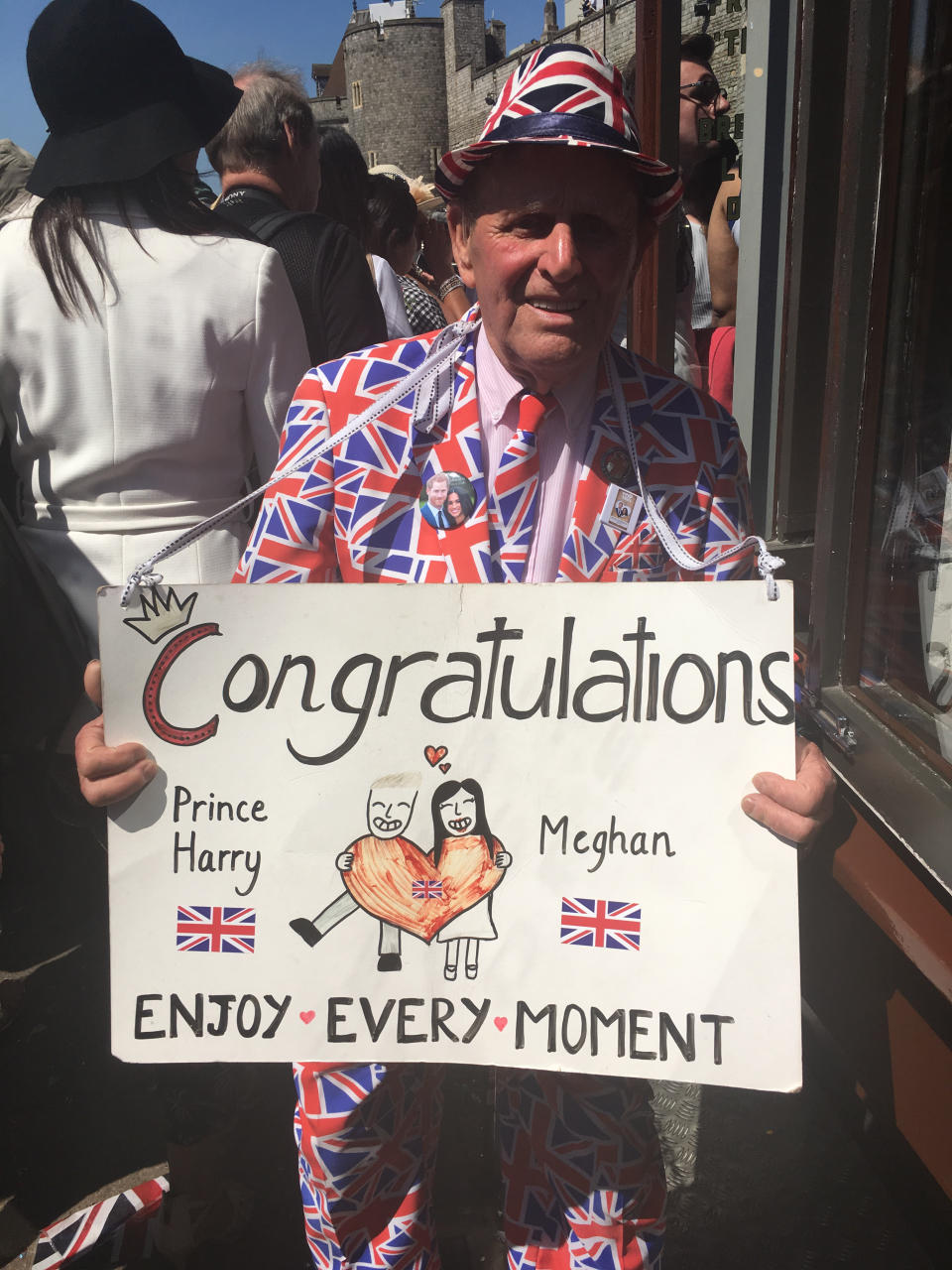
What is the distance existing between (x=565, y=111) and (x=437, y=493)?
0.47m

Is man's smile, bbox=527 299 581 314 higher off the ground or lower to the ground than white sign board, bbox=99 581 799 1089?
higher

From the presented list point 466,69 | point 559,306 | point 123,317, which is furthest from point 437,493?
point 466,69

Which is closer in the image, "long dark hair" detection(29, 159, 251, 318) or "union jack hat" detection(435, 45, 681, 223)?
"union jack hat" detection(435, 45, 681, 223)

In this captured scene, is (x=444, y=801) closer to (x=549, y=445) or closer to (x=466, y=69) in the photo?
(x=549, y=445)

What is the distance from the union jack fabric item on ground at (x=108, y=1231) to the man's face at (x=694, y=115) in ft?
10.7

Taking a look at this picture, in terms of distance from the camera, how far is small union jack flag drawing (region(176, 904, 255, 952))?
1192 mm

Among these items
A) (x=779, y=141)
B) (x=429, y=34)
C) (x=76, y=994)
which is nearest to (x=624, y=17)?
(x=429, y=34)

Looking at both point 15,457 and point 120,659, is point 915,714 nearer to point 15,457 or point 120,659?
point 120,659

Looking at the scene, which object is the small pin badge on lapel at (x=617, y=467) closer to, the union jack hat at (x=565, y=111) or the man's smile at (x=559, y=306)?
the man's smile at (x=559, y=306)

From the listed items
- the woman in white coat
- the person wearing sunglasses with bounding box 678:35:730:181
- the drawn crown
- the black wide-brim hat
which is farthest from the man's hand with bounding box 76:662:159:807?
the person wearing sunglasses with bounding box 678:35:730:181

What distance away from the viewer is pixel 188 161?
72.1 inches

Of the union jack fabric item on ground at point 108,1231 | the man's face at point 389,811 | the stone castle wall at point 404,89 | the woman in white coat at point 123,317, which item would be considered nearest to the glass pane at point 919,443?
the man's face at point 389,811

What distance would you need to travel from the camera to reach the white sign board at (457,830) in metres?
1.12

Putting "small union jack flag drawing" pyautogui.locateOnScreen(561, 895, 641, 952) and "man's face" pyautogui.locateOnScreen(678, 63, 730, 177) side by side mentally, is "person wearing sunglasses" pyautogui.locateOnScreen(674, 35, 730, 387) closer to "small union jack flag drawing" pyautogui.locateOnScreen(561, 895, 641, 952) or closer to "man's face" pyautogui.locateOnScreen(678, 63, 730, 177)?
"man's face" pyautogui.locateOnScreen(678, 63, 730, 177)
